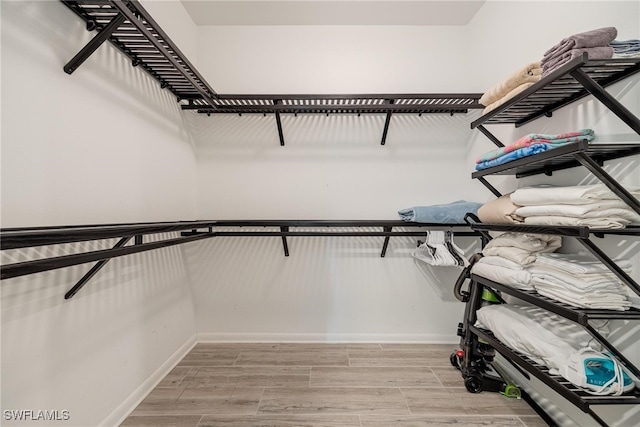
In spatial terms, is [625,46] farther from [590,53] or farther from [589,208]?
[589,208]

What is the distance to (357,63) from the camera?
206cm

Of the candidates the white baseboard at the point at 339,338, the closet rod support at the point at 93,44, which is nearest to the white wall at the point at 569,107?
the white baseboard at the point at 339,338

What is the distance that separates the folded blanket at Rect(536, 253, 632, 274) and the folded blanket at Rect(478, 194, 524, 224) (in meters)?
0.19

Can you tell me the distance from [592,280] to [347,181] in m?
1.45

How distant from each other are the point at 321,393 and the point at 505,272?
1.15 metres

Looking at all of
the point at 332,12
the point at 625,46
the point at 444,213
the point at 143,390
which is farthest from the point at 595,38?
the point at 143,390

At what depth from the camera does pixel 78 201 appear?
107 centimetres

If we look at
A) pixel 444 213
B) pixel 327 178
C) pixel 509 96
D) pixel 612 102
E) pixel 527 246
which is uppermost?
pixel 509 96

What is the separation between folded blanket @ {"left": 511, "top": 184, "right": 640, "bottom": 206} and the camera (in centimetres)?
91

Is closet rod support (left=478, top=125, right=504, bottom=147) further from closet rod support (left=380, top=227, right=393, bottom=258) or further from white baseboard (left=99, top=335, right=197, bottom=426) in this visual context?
white baseboard (left=99, top=335, right=197, bottom=426)

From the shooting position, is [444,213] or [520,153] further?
[444,213]

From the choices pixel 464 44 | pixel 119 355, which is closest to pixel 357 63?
pixel 464 44

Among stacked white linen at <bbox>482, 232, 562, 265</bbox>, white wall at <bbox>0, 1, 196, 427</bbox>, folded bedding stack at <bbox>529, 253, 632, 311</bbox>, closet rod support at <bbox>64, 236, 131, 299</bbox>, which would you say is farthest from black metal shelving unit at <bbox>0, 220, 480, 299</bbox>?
folded bedding stack at <bbox>529, 253, 632, 311</bbox>

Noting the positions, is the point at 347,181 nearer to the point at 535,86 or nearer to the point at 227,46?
the point at 535,86
